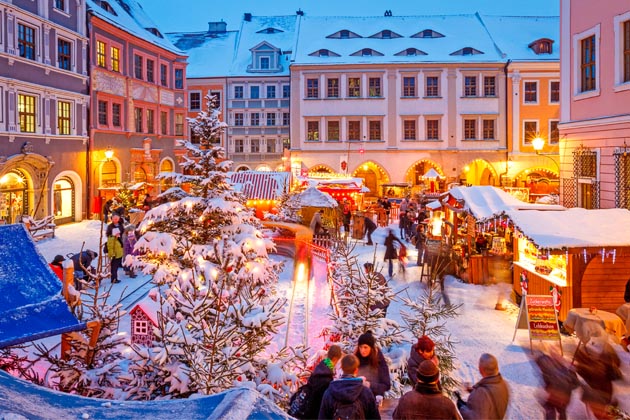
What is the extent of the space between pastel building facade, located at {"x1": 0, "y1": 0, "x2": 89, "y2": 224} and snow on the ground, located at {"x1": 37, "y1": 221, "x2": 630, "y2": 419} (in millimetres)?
6716

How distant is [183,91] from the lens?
118ft

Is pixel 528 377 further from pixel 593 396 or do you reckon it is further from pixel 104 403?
pixel 104 403

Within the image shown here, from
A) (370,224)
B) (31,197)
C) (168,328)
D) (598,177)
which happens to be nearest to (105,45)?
(31,197)

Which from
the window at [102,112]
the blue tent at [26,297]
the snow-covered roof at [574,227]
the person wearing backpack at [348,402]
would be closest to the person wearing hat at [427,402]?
the person wearing backpack at [348,402]

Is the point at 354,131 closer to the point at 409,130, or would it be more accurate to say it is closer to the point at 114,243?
the point at 409,130

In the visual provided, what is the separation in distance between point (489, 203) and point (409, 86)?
27.2 meters

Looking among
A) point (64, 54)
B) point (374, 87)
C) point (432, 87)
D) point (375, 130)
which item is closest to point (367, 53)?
point (374, 87)

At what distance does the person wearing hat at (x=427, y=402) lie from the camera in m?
4.38

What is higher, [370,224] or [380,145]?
[380,145]

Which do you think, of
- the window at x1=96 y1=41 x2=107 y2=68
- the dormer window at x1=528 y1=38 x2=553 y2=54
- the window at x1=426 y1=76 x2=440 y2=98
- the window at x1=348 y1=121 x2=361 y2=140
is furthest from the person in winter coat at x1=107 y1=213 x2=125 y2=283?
the dormer window at x1=528 y1=38 x2=553 y2=54

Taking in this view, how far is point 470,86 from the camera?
39.8m

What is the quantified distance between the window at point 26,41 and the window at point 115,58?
552cm

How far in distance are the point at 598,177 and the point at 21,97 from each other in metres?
21.2

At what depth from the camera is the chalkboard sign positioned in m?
9.64
